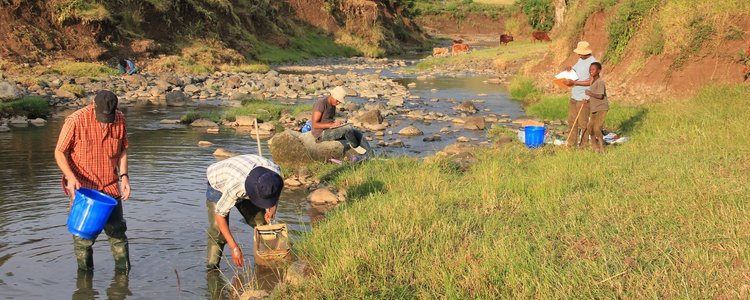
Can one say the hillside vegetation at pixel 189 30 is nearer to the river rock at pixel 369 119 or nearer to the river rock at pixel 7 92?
the river rock at pixel 7 92

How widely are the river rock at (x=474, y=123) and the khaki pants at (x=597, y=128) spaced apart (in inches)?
207

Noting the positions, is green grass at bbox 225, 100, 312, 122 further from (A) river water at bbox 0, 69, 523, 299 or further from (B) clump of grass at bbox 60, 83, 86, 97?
(B) clump of grass at bbox 60, 83, 86, 97

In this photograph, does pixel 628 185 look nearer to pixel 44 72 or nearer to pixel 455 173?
pixel 455 173

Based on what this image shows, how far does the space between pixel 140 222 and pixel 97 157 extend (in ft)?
7.77

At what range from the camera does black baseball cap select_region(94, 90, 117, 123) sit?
5977 millimetres

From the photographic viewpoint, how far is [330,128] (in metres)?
11.3

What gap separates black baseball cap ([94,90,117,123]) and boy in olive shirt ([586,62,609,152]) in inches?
282

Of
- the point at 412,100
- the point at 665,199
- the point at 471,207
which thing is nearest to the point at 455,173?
the point at 471,207

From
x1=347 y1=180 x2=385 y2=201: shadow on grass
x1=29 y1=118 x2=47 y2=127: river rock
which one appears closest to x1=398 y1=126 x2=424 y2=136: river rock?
x1=347 y1=180 x2=385 y2=201: shadow on grass

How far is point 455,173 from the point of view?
Answer: 9852 mm

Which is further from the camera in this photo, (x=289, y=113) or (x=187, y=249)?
(x=289, y=113)

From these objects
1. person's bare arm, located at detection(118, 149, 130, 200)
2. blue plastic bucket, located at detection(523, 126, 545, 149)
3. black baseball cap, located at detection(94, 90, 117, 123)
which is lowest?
blue plastic bucket, located at detection(523, 126, 545, 149)

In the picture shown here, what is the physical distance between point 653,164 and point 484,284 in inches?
179

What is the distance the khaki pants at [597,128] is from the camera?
11.0 metres
